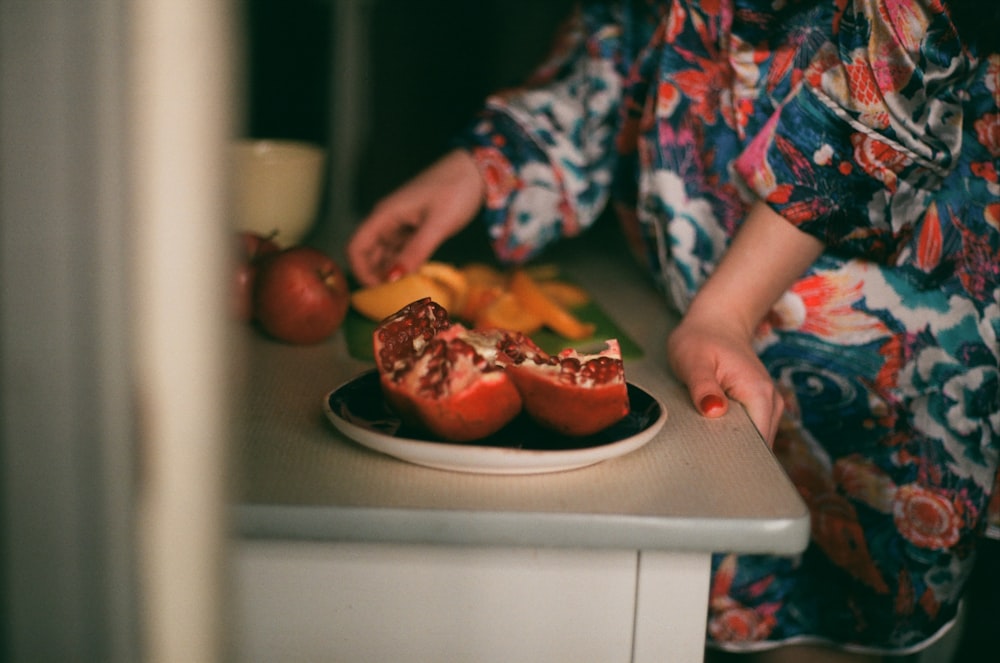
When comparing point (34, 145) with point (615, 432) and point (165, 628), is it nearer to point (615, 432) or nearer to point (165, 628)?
point (165, 628)

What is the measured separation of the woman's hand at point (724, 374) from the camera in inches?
31.8

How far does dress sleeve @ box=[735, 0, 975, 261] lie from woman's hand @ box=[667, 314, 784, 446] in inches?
4.7

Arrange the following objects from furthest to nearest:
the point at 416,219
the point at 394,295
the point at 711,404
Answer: the point at 416,219 < the point at 394,295 < the point at 711,404

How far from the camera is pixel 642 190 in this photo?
109 cm

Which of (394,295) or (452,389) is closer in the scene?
(452,389)

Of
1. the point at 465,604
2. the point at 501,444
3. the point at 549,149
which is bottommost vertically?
the point at 465,604

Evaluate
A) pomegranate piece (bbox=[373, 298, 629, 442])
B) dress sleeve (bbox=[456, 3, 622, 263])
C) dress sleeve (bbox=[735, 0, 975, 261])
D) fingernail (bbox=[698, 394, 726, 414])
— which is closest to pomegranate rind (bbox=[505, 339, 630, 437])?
pomegranate piece (bbox=[373, 298, 629, 442])

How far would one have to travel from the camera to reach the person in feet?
2.71

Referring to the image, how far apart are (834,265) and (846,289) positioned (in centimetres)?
3

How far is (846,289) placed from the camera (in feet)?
3.19

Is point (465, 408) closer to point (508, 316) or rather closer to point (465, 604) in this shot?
point (465, 604)

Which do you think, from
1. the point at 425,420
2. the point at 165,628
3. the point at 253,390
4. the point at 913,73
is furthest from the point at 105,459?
the point at 913,73

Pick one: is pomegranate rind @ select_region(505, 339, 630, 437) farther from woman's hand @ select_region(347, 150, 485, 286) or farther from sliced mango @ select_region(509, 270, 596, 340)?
woman's hand @ select_region(347, 150, 485, 286)

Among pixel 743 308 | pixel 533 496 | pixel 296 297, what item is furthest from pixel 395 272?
→ pixel 533 496
